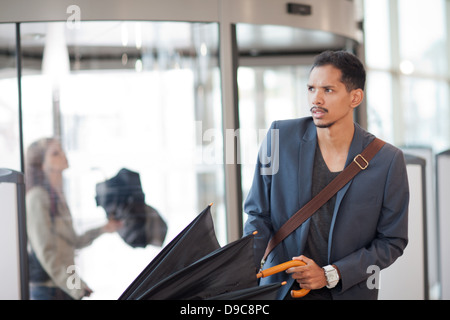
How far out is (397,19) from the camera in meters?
10.6

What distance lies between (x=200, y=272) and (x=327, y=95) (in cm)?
87

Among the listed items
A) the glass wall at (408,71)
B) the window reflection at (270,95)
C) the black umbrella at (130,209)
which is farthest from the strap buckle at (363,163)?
the glass wall at (408,71)

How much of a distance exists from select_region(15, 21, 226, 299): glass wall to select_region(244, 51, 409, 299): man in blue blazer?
1980 mm

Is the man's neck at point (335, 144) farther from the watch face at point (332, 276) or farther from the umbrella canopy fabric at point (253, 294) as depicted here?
the umbrella canopy fabric at point (253, 294)

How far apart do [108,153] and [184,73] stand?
87 cm

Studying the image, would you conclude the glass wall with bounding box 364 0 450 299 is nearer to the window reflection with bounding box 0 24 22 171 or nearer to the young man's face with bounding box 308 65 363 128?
the window reflection with bounding box 0 24 22 171

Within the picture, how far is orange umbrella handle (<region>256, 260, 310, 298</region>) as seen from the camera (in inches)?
79.4

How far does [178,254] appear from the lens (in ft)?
6.51

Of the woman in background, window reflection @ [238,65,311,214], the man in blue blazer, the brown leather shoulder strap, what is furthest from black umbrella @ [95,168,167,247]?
the brown leather shoulder strap

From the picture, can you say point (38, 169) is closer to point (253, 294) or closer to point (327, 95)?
→ point (327, 95)

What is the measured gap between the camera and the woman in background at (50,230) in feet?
13.2
